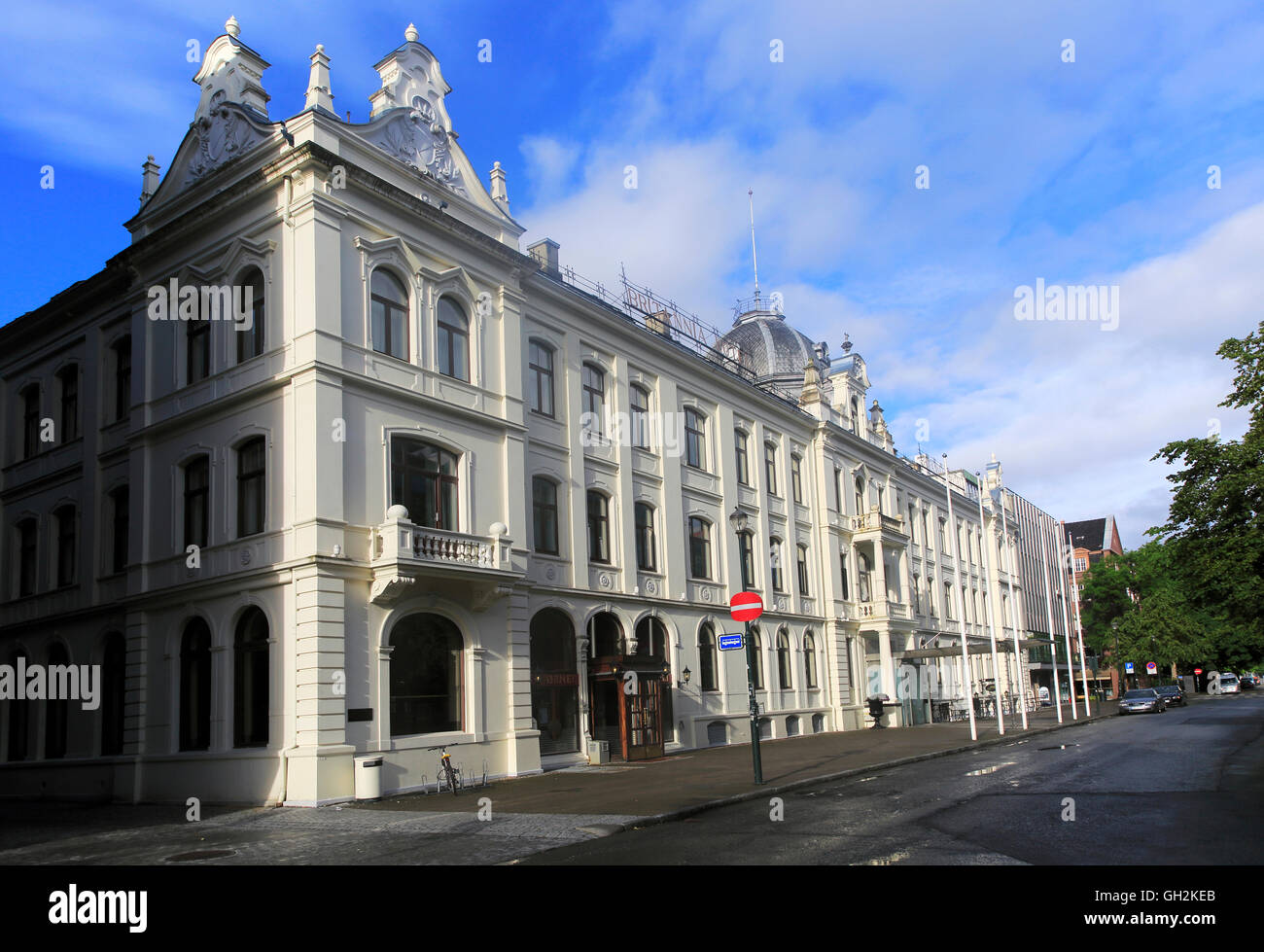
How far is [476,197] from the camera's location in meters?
26.2

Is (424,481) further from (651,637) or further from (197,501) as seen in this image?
(651,637)

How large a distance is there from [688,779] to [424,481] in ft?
28.8

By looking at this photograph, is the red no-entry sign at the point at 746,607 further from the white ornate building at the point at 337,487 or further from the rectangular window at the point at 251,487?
the rectangular window at the point at 251,487

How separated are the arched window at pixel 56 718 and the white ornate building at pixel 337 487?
0.09m

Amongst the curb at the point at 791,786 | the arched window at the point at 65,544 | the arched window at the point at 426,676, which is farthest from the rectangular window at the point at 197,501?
the curb at the point at 791,786

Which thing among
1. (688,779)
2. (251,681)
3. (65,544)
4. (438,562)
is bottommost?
(688,779)

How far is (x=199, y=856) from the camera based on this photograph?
518 inches

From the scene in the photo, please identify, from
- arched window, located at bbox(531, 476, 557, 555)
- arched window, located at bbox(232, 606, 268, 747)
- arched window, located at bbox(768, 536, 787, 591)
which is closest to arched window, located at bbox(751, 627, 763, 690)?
arched window, located at bbox(768, 536, 787, 591)

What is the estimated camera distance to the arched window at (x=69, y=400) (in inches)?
1111

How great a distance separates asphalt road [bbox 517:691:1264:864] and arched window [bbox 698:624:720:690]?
12110mm

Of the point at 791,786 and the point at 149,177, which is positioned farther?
the point at 149,177

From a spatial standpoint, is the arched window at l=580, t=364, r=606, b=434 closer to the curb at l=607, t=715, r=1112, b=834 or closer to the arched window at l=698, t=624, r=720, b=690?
the arched window at l=698, t=624, r=720, b=690

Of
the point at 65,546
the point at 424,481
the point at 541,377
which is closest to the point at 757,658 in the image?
the point at 541,377

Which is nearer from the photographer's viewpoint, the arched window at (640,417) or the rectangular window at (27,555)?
the rectangular window at (27,555)
